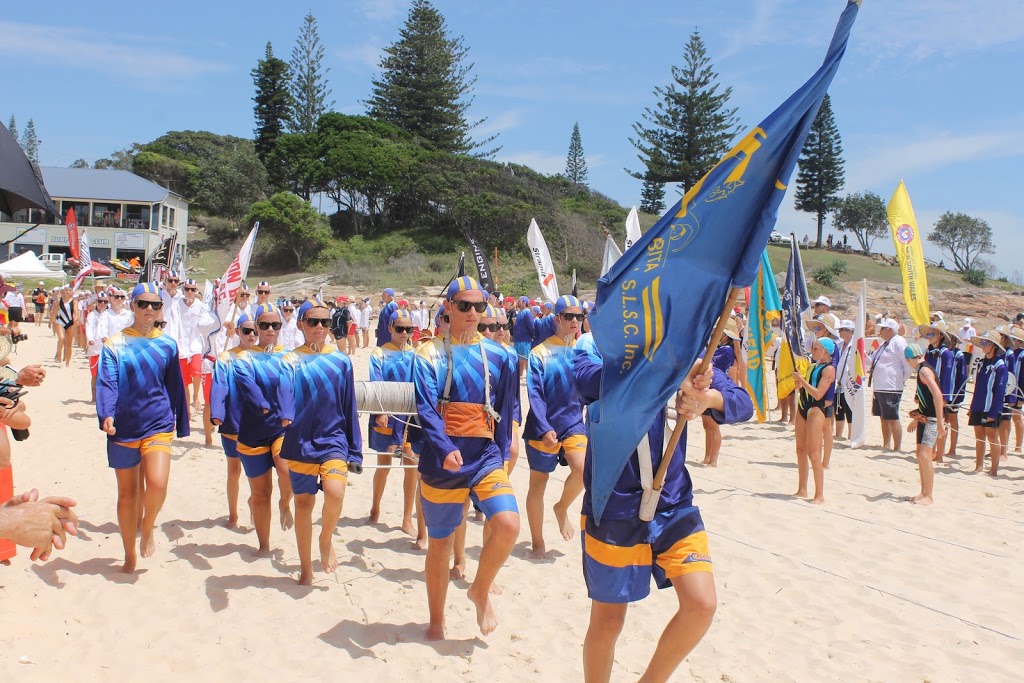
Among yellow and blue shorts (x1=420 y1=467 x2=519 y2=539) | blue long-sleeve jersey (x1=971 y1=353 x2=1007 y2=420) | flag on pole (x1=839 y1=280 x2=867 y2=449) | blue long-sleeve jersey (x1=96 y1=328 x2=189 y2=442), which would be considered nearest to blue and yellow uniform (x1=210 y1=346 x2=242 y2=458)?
blue long-sleeve jersey (x1=96 y1=328 x2=189 y2=442)

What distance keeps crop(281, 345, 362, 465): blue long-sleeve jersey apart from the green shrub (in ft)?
153

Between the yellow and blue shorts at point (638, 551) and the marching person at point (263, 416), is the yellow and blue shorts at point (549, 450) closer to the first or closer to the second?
the marching person at point (263, 416)

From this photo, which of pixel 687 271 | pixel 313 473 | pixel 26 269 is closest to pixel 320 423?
pixel 313 473

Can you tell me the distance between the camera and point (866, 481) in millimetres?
9672

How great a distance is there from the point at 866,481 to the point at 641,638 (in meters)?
5.96

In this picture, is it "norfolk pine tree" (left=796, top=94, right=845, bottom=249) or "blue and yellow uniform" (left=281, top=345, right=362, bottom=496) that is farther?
"norfolk pine tree" (left=796, top=94, right=845, bottom=249)

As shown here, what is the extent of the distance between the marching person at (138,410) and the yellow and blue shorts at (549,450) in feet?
8.96

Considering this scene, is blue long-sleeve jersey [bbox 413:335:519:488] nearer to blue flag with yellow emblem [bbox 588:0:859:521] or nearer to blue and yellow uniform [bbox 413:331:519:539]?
blue and yellow uniform [bbox 413:331:519:539]

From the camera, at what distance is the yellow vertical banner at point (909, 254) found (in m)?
11.0

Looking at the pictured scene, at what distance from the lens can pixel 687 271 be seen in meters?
3.12

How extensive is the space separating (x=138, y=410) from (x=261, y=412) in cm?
87

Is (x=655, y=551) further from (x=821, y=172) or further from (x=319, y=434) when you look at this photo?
(x=821, y=172)

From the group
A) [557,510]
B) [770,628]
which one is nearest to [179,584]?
[557,510]

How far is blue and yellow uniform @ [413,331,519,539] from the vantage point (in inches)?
182
